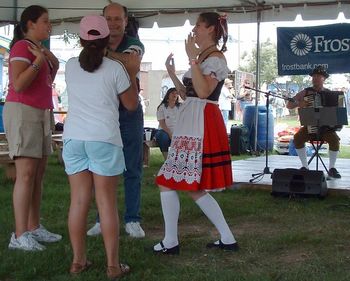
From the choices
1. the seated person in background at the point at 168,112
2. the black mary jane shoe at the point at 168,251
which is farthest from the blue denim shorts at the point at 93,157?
the seated person in background at the point at 168,112

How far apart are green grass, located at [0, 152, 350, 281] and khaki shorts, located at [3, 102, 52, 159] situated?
0.68 m

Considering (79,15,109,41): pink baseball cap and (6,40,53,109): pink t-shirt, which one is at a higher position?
(79,15,109,41): pink baseball cap

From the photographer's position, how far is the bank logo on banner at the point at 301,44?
9.20m

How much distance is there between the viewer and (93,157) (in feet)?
9.87

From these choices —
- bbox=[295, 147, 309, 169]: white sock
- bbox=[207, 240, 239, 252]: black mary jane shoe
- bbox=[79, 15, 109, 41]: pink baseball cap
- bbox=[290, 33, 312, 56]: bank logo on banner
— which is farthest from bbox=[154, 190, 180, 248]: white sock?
bbox=[290, 33, 312, 56]: bank logo on banner

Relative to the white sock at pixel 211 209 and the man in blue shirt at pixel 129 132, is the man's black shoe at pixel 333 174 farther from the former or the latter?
the white sock at pixel 211 209

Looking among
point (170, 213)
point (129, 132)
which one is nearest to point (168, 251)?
point (170, 213)

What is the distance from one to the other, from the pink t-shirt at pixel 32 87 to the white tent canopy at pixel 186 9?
5432 mm

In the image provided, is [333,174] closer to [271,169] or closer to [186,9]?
[271,169]

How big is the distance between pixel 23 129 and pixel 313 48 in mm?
6595

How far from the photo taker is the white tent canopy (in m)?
8.30

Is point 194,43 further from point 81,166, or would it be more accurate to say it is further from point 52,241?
point 52,241

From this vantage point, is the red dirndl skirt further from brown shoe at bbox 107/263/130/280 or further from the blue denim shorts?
brown shoe at bbox 107/263/130/280

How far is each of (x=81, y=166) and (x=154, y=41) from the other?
41.2 m
